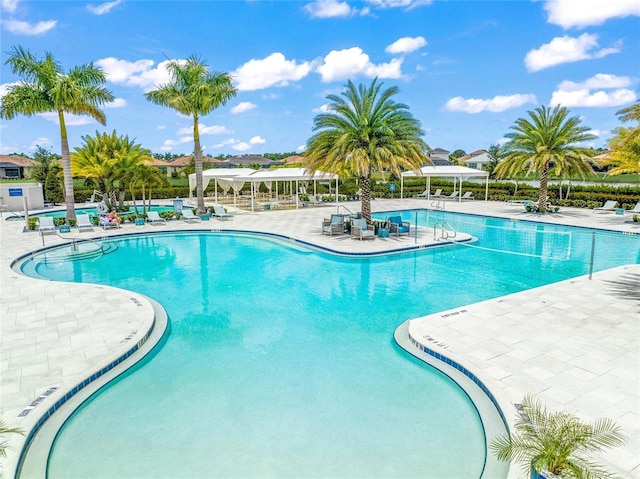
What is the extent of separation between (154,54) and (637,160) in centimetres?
2644

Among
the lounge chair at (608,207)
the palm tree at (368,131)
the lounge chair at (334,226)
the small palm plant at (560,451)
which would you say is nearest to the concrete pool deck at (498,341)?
the small palm plant at (560,451)

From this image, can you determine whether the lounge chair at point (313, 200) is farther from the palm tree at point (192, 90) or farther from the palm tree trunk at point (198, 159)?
the palm tree at point (192, 90)

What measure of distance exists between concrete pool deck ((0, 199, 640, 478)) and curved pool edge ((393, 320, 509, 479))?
13cm

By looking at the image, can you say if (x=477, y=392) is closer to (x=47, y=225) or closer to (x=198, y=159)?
(x=47, y=225)

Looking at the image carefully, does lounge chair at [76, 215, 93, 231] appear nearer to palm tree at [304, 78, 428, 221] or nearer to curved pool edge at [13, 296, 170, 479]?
palm tree at [304, 78, 428, 221]

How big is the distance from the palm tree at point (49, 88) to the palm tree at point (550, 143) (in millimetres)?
24179

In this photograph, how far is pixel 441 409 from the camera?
19.7ft

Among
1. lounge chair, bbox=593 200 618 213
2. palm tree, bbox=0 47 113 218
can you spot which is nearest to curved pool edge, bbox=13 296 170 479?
palm tree, bbox=0 47 113 218

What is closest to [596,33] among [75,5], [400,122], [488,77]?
Answer: [488,77]

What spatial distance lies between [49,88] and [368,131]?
51.5 feet

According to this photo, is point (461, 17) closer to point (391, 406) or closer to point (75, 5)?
point (75, 5)

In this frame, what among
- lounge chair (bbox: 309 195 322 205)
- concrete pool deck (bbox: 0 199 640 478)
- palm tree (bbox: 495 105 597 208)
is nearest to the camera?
concrete pool deck (bbox: 0 199 640 478)

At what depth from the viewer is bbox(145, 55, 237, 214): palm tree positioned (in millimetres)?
23953

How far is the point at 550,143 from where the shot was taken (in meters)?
25.0
